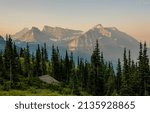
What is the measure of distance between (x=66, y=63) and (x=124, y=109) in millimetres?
117109

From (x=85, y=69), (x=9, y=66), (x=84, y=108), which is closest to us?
(x=84, y=108)

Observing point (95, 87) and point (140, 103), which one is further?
point (95, 87)

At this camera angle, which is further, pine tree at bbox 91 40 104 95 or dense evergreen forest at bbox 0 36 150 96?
pine tree at bbox 91 40 104 95

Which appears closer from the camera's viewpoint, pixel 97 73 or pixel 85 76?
pixel 97 73

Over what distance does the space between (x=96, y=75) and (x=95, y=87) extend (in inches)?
161

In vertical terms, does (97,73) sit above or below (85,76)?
above

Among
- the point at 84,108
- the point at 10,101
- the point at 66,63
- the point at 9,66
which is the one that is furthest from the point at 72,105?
the point at 66,63

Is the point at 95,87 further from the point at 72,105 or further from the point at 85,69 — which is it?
the point at 72,105

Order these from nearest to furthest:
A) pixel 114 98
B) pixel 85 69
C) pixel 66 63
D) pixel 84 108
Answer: pixel 84 108 → pixel 114 98 → pixel 85 69 → pixel 66 63

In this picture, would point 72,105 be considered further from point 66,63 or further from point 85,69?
point 66,63

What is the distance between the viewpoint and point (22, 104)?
15773mm

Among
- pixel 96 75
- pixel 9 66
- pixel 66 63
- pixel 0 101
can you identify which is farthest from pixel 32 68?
pixel 0 101

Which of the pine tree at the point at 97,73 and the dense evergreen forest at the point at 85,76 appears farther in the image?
the pine tree at the point at 97,73

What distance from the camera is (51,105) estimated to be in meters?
15.1
